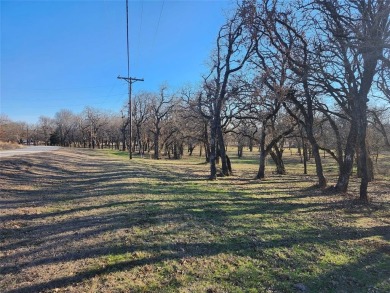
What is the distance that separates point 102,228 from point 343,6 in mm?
10779

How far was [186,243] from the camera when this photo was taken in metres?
5.89

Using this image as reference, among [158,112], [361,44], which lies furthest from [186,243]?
[158,112]

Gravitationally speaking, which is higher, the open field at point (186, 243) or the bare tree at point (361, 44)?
the bare tree at point (361, 44)

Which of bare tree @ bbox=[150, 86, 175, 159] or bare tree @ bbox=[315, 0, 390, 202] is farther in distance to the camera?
bare tree @ bbox=[150, 86, 175, 159]

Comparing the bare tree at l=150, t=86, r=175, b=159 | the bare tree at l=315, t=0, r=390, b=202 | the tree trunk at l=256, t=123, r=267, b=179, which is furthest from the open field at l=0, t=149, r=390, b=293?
the bare tree at l=150, t=86, r=175, b=159

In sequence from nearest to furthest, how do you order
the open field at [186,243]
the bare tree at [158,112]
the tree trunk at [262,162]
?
the open field at [186,243] → the tree trunk at [262,162] → the bare tree at [158,112]

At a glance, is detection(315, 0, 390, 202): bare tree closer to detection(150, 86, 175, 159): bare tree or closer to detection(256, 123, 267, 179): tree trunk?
detection(256, 123, 267, 179): tree trunk

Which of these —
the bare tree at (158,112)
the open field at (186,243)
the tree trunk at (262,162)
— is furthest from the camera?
the bare tree at (158,112)

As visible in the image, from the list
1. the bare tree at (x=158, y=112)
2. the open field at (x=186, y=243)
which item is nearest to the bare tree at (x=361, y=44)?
the open field at (x=186, y=243)

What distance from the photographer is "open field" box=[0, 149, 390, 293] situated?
439 centimetres

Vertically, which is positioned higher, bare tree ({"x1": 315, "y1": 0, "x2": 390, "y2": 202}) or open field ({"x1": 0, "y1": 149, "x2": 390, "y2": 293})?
bare tree ({"x1": 315, "y1": 0, "x2": 390, "y2": 202})

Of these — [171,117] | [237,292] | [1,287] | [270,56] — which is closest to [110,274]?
[1,287]

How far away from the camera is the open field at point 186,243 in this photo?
14.4 feet

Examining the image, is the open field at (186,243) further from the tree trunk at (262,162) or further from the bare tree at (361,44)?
the tree trunk at (262,162)
